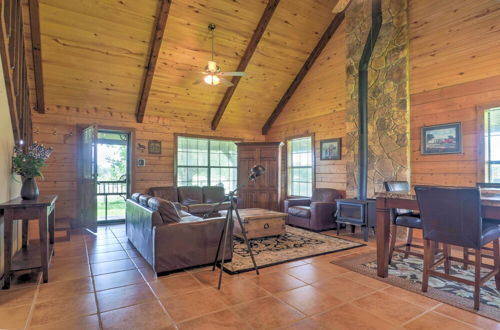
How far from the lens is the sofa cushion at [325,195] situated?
19.4 feet

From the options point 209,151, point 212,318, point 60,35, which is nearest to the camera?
point 212,318

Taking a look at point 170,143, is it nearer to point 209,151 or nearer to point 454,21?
point 209,151

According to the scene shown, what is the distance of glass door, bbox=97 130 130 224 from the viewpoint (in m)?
6.77

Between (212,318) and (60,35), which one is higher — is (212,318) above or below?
below

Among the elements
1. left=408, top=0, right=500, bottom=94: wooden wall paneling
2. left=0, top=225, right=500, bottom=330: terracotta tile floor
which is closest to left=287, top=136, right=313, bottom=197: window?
left=408, top=0, right=500, bottom=94: wooden wall paneling

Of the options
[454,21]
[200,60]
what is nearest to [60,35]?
[200,60]

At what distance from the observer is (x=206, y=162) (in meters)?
7.55

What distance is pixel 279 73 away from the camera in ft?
22.5

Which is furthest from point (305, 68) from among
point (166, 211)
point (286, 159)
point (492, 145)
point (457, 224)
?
point (457, 224)

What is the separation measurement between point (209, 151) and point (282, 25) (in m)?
3.56

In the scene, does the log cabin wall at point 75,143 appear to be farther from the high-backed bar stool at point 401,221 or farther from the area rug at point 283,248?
the high-backed bar stool at point 401,221

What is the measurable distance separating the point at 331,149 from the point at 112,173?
565 cm

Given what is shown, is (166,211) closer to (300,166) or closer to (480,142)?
(480,142)

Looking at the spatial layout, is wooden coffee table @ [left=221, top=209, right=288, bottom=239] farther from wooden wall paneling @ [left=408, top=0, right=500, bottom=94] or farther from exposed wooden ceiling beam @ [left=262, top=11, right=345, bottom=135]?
exposed wooden ceiling beam @ [left=262, top=11, right=345, bottom=135]
